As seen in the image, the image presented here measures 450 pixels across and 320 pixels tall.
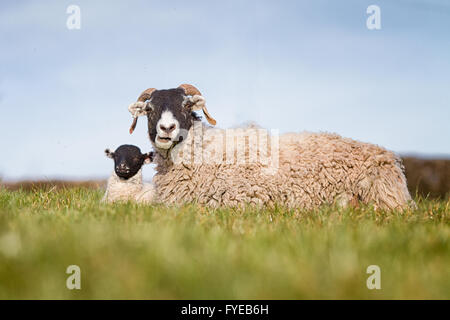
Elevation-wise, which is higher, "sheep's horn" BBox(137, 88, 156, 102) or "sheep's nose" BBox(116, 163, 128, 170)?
"sheep's horn" BBox(137, 88, 156, 102)

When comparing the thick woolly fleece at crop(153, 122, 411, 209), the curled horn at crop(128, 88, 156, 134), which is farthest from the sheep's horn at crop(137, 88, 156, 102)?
the thick woolly fleece at crop(153, 122, 411, 209)

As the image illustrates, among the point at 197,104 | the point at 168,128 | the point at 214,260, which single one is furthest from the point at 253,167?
the point at 214,260

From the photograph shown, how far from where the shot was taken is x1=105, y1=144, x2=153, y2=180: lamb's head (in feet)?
23.1

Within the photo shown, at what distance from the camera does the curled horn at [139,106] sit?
249 inches

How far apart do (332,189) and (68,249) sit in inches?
175

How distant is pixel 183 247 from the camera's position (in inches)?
116

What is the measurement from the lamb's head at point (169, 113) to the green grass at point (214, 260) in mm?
2167

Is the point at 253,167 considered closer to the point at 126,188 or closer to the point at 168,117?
the point at 168,117

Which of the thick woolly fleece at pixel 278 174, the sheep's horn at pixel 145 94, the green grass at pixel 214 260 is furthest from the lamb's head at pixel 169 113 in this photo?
the green grass at pixel 214 260

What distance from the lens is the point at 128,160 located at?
7.05 m

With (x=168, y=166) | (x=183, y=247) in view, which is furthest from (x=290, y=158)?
(x=183, y=247)

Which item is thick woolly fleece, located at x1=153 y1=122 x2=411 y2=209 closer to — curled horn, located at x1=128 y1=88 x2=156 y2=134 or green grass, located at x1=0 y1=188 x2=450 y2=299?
curled horn, located at x1=128 y1=88 x2=156 y2=134

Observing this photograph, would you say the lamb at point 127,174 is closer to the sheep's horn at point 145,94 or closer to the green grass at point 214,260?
the sheep's horn at point 145,94
